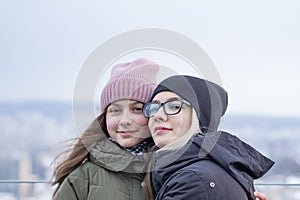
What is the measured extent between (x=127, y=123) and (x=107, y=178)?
0.11 meters

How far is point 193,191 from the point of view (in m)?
0.70

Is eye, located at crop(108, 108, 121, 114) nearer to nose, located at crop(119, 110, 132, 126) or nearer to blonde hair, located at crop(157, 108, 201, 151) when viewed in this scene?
nose, located at crop(119, 110, 132, 126)

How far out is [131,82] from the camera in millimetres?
892

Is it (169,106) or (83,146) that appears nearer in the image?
(169,106)

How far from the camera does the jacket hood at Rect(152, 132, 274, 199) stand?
2.49ft

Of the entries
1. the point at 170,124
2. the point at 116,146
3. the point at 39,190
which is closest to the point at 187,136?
the point at 170,124

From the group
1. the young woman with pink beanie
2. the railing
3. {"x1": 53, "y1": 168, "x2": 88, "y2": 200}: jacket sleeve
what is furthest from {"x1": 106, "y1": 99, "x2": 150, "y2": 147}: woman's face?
the railing

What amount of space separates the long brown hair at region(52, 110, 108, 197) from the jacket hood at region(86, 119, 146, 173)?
0.02m

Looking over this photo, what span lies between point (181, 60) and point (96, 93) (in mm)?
181

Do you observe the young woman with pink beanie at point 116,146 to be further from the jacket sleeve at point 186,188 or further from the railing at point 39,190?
the railing at point 39,190

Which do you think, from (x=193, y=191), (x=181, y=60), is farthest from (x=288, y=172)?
(x=193, y=191)

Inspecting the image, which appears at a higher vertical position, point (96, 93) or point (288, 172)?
point (96, 93)

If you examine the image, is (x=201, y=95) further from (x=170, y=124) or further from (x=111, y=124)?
(x=111, y=124)

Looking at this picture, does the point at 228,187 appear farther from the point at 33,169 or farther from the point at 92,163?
the point at 33,169
